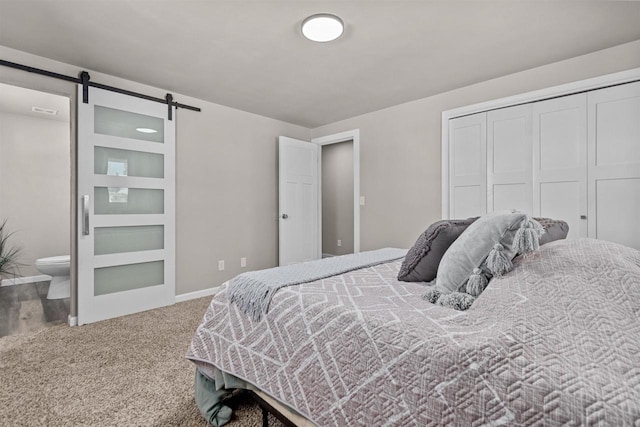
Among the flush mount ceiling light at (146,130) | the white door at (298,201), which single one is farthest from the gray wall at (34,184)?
the white door at (298,201)

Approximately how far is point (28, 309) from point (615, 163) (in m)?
5.68

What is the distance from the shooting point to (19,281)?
14.2 ft

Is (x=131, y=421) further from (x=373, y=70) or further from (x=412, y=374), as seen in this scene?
(x=373, y=70)

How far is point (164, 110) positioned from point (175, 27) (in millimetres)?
1329

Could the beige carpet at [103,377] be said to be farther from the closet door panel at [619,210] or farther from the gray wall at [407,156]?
the closet door panel at [619,210]

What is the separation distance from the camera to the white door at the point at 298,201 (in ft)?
14.2

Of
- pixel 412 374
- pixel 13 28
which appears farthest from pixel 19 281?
pixel 412 374

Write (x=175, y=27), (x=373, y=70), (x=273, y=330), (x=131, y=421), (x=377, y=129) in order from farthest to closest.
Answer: (x=377, y=129), (x=373, y=70), (x=175, y=27), (x=131, y=421), (x=273, y=330)

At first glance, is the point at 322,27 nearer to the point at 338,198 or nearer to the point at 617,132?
the point at 617,132

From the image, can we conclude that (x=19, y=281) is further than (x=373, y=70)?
Yes

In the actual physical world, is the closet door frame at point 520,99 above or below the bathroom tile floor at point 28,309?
above

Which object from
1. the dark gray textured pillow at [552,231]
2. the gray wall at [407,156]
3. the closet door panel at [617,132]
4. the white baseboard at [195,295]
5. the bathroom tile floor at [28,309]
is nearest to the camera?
the dark gray textured pillow at [552,231]

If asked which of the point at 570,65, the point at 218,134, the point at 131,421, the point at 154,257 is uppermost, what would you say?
the point at 570,65

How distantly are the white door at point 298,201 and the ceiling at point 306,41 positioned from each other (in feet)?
3.91
